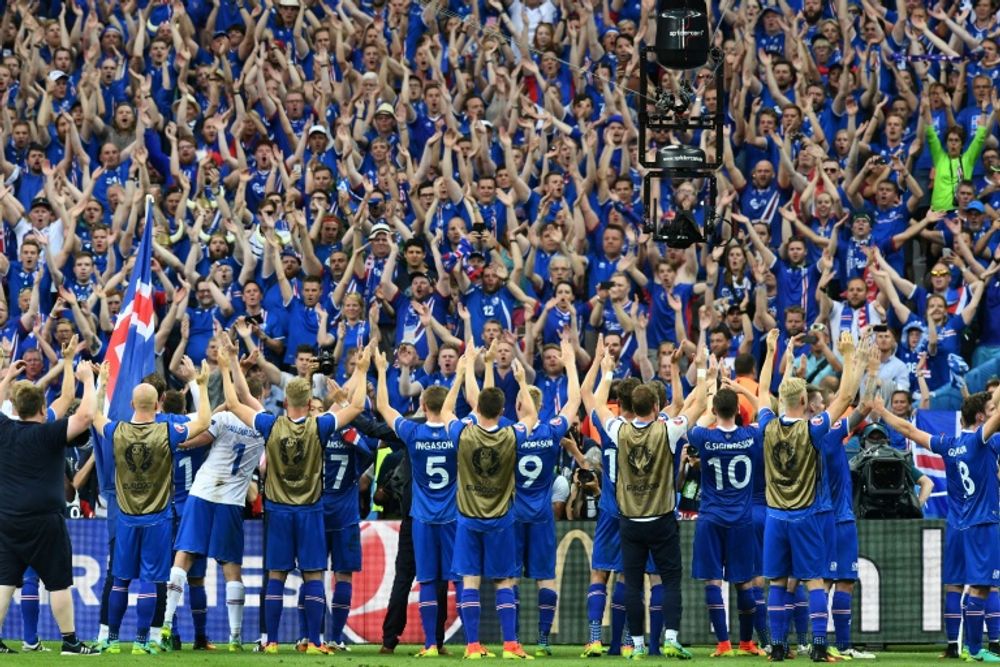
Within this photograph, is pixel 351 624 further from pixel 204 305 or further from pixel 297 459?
pixel 204 305

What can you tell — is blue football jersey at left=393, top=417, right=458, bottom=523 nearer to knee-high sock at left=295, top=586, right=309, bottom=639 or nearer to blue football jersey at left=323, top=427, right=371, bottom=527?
blue football jersey at left=323, top=427, right=371, bottom=527

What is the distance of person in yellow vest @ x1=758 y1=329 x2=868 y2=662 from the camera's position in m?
17.8

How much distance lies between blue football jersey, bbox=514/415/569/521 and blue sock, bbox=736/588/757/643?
1.96 m

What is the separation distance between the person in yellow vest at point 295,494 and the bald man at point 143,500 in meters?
0.75

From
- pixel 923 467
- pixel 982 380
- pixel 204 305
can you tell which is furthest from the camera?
pixel 204 305

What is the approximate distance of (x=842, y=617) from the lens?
1858cm

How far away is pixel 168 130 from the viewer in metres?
28.7

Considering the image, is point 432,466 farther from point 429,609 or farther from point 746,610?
point 746,610

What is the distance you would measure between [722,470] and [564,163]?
956cm

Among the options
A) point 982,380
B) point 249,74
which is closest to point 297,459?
point 982,380

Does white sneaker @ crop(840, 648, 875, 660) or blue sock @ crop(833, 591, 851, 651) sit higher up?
blue sock @ crop(833, 591, 851, 651)

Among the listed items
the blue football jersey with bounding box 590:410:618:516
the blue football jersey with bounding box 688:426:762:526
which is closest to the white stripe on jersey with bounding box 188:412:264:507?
the blue football jersey with bounding box 590:410:618:516

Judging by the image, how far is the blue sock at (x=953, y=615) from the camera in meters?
18.6

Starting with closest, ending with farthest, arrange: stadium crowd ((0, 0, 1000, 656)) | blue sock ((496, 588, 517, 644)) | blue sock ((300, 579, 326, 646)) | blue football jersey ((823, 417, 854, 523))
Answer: blue football jersey ((823, 417, 854, 523)) < blue sock ((496, 588, 517, 644)) < blue sock ((300, 579, 326, 646)) < stadium crowd ((0, 0, 1000, 656))
